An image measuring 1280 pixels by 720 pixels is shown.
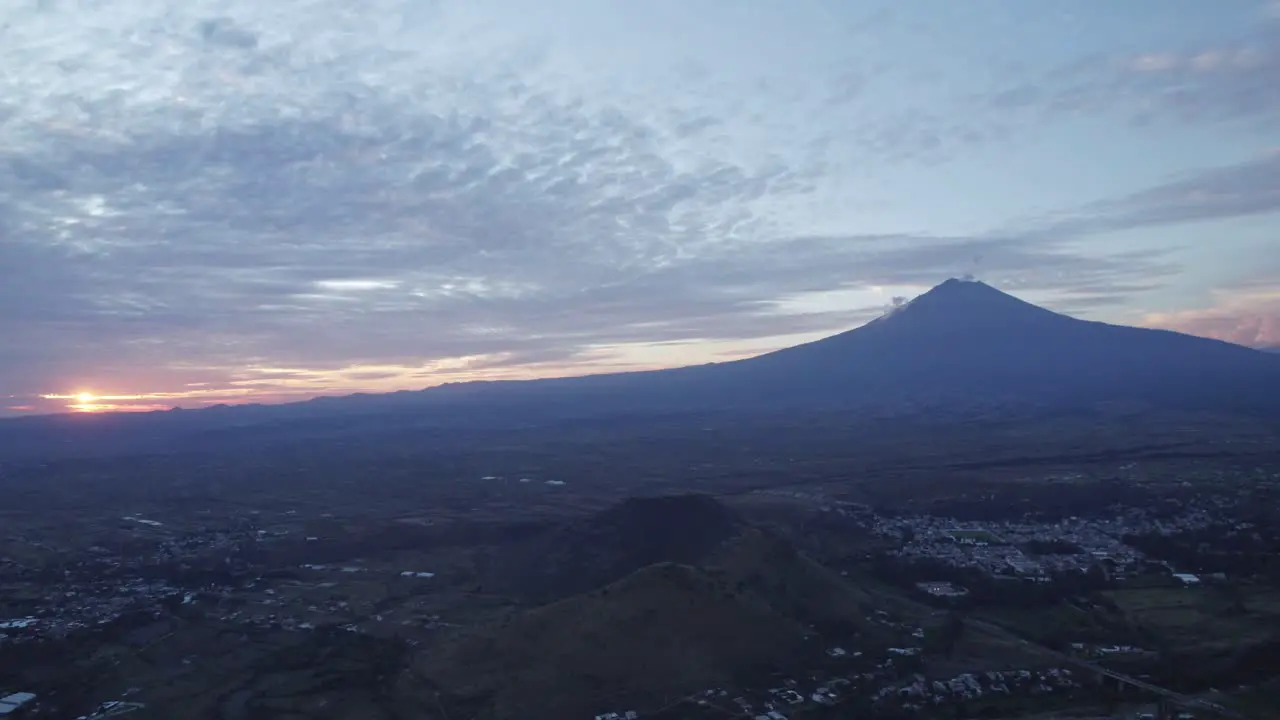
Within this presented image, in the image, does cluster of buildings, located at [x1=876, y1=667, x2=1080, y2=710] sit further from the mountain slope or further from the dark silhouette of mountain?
the mountain slope

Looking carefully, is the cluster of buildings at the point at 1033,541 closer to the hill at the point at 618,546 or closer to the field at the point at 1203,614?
the field at the point at 1203,614

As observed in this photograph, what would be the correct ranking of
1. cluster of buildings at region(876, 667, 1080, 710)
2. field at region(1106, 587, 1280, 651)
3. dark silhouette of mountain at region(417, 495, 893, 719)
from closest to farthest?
1. cluster of buildings at region(876, 667, 1080, 710)
2. dark silhouette of mountain at region(417, 495, 893, 719)
3. field at region(1106, 587, 1280, 651)

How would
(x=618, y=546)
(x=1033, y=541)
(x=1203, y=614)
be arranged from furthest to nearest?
(x=1033, y=541) → (x=618, y=546) → (x=1203, y=614)

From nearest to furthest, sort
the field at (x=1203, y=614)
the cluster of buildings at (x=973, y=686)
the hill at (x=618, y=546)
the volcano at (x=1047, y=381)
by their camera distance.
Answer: the cluster of buildings at (x=973, y=686), the field at (x=1203, y=614), the hill at (x=618, y=546), the volcano at (x=1047, y=381)

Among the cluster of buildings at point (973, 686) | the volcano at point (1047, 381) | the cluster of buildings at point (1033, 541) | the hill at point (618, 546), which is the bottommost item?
the cluster of buildings at point (973, 686)

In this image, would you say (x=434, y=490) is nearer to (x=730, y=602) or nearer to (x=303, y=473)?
(x=303, y=473)

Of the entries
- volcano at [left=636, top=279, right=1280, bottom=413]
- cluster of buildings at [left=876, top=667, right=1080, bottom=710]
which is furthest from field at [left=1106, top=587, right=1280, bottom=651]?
volcano at [left=636, top=279, right=1280, bottom=413]

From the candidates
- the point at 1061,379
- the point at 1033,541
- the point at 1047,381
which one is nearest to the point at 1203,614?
the point at 1033,541

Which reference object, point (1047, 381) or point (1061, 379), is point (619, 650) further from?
point (1061, 379)

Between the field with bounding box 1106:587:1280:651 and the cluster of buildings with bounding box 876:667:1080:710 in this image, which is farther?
the field with bounding box 1106:587:1280:651

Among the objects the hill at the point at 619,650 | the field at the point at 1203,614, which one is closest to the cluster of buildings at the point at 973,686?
the hill at the point at 619,650

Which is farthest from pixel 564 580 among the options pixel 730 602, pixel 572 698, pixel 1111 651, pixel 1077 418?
pixel 1077 418
